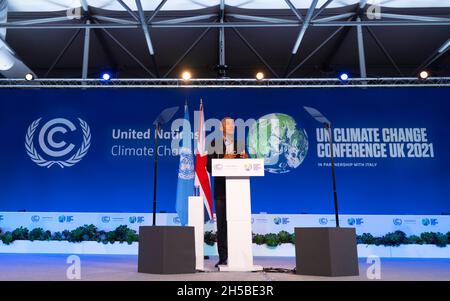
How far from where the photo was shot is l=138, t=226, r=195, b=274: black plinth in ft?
9.96

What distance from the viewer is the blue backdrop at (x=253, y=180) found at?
6.27 m

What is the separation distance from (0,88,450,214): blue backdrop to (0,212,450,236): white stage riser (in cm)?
11

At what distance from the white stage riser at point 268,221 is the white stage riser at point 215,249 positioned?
249 mm

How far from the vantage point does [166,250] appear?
9.96 ft

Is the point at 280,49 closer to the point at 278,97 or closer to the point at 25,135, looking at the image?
the point at 278,97

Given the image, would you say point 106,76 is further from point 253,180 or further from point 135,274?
point 135,274

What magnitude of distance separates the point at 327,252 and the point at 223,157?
1.30 m

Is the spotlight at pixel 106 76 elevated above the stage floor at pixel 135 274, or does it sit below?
above

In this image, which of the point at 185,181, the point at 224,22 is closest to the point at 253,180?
the point at 185,181

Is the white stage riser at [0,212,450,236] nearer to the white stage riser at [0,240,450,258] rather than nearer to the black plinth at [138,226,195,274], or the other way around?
the white stage riser at [0,240,450,258]

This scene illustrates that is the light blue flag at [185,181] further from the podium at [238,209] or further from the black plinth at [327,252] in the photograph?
the black plinth at [327,252]

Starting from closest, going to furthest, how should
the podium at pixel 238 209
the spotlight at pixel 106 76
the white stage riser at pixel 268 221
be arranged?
1. the podium at pixel 238 209
2. the white stage riser at pixel 268 221
3. the spotlight at pixel 106 76

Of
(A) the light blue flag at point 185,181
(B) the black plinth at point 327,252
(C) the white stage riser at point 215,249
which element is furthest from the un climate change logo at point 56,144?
(B) the black plinth at point 327,252
